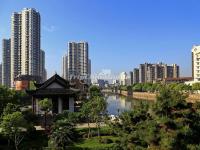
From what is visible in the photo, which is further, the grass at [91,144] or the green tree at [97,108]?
the green tree at [97,108]

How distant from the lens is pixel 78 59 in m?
177

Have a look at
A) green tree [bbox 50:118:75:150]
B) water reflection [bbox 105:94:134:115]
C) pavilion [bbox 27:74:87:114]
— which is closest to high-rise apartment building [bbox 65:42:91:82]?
water reflection [bbox 105:94:134:115]

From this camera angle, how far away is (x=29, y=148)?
83.4 ft

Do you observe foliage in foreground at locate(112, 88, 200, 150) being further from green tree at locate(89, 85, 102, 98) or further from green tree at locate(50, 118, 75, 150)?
green tree at locate(89, 85, 102, 98)

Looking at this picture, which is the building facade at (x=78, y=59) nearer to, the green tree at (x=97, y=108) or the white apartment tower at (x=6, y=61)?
the white apartment tower at (x=6, y=61)

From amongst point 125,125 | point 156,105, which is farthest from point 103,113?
point 156,105

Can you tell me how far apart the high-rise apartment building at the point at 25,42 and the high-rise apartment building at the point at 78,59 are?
2826cm

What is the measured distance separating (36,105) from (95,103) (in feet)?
35.1

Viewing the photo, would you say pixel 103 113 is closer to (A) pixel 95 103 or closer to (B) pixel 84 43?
(A) pixel 95 103

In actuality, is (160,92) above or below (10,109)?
above

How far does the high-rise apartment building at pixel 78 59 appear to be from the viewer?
566ft

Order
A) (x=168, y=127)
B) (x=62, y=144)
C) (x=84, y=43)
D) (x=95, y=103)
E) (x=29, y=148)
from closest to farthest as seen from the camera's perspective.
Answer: (x=168, y=127) < (x=62, y=144) < (x=29, y=148) < (x=95, y=103) < (x=84, y=43)

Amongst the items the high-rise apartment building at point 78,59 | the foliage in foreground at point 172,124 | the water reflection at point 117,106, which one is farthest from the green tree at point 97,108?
the high-rise apartment building at point 78,59

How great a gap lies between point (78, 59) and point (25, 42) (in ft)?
137
